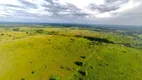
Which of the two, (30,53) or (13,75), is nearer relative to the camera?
(13,75)

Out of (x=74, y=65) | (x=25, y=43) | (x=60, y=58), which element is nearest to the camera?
(x=74, y=65)

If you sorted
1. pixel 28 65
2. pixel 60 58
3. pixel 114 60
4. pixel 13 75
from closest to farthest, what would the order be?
pixel 13 75 < pixel 28 65 < pixel 60 58 < pixel 114 60

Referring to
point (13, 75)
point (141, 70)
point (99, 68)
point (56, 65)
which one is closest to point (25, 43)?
point (56, 65)

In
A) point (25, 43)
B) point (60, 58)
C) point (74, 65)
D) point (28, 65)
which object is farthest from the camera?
point (25, 43)

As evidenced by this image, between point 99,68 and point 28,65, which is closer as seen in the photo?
→ point 28,65

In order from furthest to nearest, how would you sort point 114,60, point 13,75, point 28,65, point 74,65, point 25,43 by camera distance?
point 25,43 < point 114,60 < point 74,65 < point 28,65 < point 13,75

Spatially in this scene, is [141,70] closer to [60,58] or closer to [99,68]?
[99,68]

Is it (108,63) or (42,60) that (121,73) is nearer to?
(108,63)

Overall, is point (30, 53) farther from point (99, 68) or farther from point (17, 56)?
point (99, 68)

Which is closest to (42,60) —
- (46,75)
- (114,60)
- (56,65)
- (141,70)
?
(56,65)
